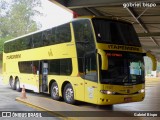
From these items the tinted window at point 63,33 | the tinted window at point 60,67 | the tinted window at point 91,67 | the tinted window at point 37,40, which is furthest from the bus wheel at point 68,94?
the tinted window at point 37,40

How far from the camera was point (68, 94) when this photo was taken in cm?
1467

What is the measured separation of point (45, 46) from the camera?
17.2m

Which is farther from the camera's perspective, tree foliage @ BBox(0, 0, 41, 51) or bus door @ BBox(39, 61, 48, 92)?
tree foliage @ BBox(0, 0, 41, 51)

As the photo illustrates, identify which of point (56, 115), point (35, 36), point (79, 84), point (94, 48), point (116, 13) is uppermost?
point (116, 13)

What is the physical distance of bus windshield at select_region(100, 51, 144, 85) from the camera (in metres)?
12.4

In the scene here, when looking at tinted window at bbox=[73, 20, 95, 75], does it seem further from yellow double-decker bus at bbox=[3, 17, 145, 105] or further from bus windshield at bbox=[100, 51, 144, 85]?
bus windshield at bbox=[100, 51, 144, 85]

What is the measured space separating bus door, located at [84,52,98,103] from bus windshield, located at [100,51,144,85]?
0.42 metres

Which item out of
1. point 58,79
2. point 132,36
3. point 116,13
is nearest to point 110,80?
point 132,36

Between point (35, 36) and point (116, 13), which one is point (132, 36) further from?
point (35, 36)

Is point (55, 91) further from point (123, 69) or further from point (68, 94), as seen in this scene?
point (123, 69)

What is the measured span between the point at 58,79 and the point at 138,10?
209 inches

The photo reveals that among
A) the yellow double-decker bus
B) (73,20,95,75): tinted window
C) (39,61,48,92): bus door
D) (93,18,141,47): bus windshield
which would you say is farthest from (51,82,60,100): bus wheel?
(93,18,141,47): bus windshield

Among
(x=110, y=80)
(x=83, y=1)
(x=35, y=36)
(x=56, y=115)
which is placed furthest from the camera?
(x=35, y=36)

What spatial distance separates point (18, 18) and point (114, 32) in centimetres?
5347
